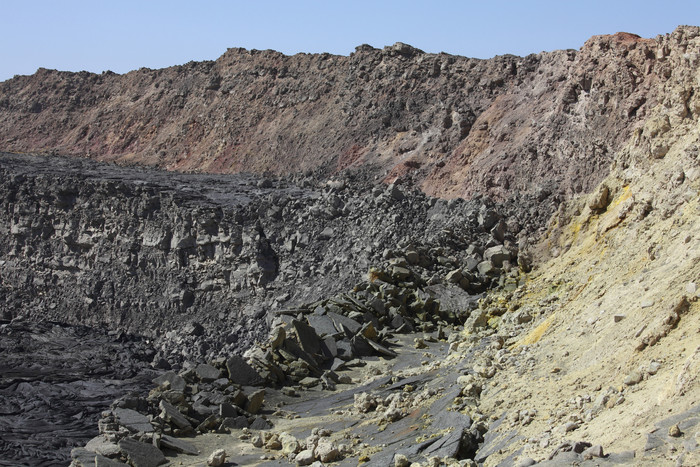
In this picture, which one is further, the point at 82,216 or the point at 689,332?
the point at 82,216

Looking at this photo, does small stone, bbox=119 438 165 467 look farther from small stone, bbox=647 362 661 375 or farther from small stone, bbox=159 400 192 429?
small stone, bbox=647 362 661 375

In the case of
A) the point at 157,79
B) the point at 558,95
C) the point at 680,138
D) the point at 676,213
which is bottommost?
the point at 676,213

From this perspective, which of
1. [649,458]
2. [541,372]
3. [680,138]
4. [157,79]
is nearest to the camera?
[649,458]

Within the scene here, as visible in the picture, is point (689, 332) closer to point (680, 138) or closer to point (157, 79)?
point (680, 138)

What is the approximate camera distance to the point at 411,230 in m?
21.6

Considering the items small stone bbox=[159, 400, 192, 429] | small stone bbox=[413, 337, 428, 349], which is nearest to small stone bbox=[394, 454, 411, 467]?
small stone bbox=[159, 400, 192, 429]

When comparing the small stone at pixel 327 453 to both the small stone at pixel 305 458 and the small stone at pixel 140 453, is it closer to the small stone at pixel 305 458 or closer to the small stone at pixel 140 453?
the small stone at pixel 305 458

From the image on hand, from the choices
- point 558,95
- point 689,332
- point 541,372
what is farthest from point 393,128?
point 689,332

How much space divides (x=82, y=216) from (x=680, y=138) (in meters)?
21.2

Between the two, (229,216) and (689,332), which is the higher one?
(229,216)

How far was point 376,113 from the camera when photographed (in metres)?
31.4

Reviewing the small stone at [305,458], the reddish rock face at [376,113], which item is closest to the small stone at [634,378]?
the small stone at [305,458]

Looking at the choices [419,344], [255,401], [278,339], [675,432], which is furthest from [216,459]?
[675,432]

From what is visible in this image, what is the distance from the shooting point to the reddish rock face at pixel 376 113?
68.3ft
